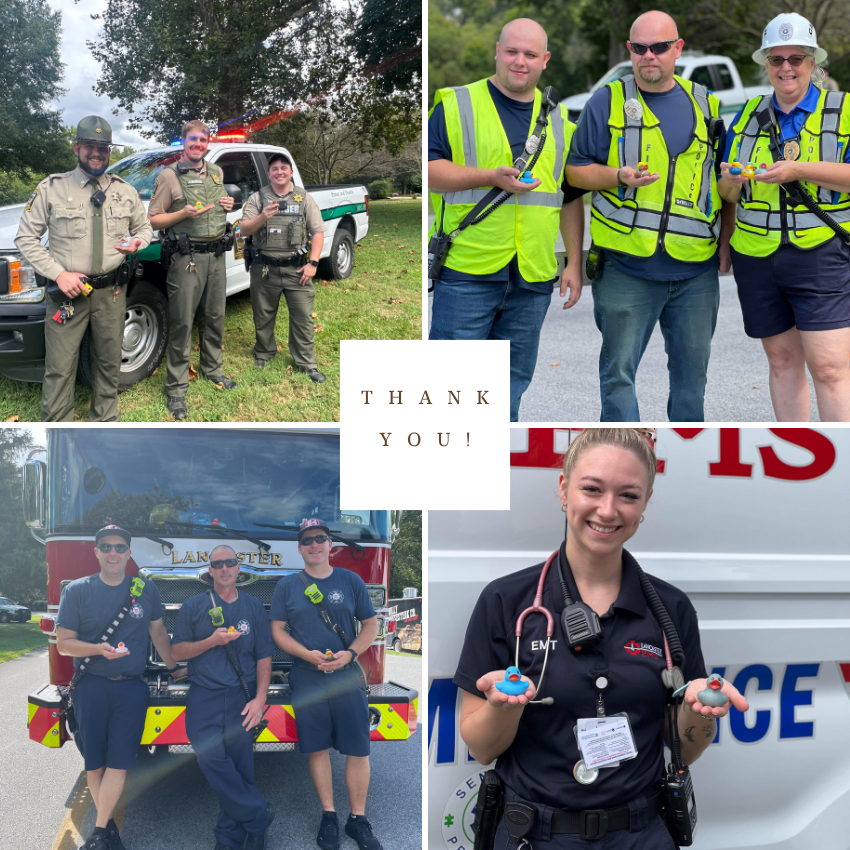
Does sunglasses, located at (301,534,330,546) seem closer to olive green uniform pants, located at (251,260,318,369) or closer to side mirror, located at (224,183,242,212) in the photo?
olive green uniform pants, located at (251,260,318,369)

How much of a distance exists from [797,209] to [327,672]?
80.1 inches

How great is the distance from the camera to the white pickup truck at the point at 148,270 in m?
3.21

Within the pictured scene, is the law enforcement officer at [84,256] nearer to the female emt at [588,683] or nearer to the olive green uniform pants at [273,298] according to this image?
the olive green uniform pants at [273,298]

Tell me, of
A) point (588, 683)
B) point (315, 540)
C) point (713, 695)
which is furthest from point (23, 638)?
point (713, 695)

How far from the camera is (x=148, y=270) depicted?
142 inches

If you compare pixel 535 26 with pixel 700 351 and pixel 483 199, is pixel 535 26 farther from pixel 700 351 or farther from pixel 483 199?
pixel 700 351

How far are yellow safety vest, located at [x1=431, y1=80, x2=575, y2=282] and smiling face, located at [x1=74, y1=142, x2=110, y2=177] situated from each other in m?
1.40

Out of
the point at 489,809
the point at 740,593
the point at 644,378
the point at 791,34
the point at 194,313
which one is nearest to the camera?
the point at 489,809

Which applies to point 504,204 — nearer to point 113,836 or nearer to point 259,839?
point 259,839

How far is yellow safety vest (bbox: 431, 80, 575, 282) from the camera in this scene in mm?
2566

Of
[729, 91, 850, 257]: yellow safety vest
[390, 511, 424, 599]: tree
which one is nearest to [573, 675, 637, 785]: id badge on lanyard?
[390, 511, 424, 599]: tree

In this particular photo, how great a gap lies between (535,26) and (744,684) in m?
2.06

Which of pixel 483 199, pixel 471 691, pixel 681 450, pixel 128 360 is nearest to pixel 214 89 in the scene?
pixel 128 360

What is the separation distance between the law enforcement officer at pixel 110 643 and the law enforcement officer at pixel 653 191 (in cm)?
176
